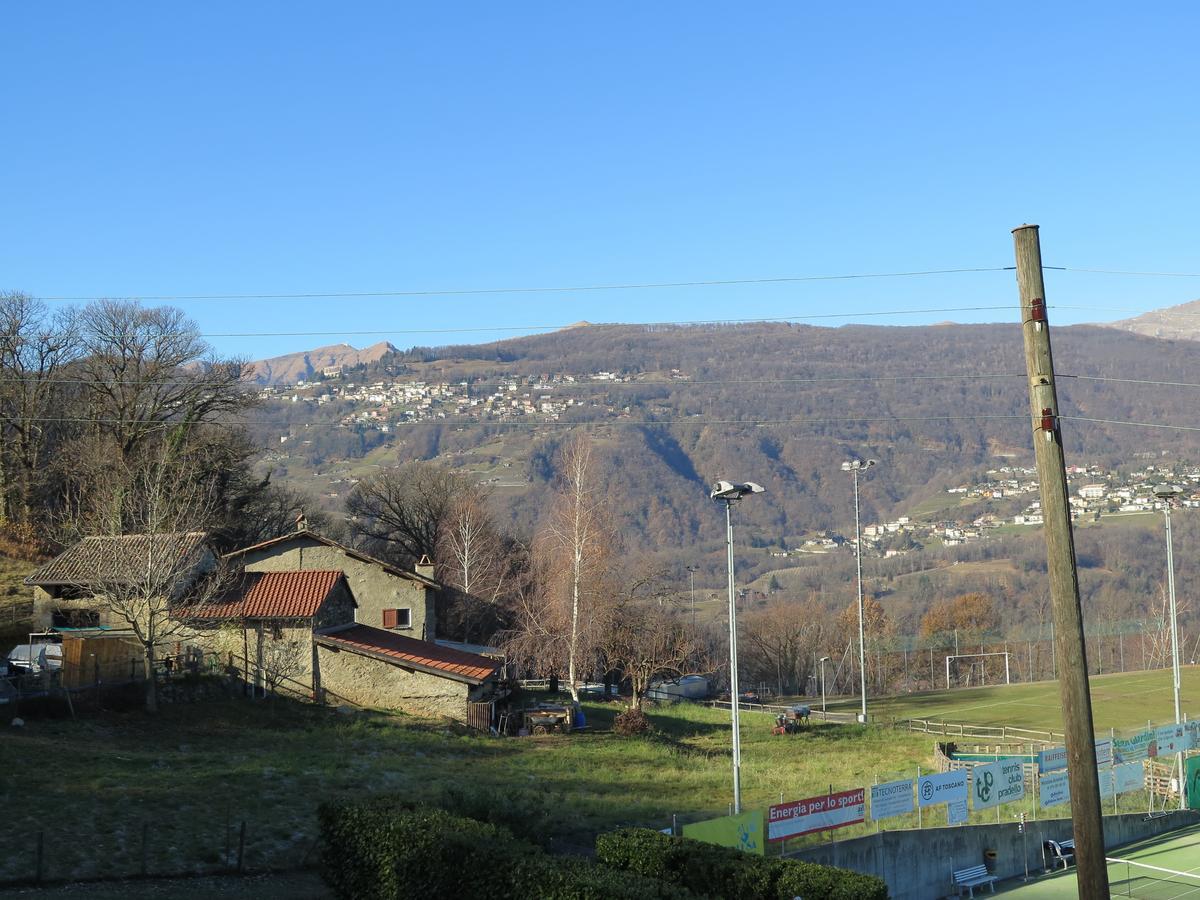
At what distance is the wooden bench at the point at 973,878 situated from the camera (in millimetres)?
24141

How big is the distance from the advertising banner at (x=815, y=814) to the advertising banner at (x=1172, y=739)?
1422 cm

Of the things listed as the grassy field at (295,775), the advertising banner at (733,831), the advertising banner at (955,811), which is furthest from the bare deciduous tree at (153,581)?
the advertising banner at (955,811)

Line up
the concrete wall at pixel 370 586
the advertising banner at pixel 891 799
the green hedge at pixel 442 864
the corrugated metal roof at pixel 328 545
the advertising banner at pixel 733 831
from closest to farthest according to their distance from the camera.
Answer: the green hedge at pixel 442 864
the advertising banner at pixel 733 831
the advertising banner at pixel 891 799
the corrugated metal roof at pixel 328 545
the concrete wall at pixel 370 586

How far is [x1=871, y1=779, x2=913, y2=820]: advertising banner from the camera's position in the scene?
2305 centimetres

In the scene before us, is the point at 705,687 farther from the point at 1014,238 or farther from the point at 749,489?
the point at 1014,238

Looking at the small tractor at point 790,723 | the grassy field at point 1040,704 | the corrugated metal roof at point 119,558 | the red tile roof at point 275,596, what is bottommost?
the grassy field at point 1040,704

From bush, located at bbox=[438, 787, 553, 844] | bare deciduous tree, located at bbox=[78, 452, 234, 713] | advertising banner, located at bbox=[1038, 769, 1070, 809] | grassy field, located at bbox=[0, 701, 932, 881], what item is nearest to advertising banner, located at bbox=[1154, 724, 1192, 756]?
advertising banner, located at bbox=[1038, 769, 1070, 809]

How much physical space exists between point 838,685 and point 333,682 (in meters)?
87.0

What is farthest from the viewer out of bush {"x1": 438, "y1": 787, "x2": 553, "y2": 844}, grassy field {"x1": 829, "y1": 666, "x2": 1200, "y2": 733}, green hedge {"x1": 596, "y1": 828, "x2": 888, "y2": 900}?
grassy field {"x1": 829, "y1": 666, "x2": 1200, "y2": 733}

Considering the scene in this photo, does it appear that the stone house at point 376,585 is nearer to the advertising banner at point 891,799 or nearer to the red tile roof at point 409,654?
the red tile roof at point 409,654

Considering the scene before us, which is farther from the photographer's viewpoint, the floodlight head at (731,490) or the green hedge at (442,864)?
the floodlight head at (731,490)

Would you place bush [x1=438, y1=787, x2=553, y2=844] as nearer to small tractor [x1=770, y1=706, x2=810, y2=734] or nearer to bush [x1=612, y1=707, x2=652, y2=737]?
bush [x1=612, y1=707, x2=652, y2=737]

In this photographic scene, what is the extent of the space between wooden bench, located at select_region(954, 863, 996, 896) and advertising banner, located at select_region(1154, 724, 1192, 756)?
10.4 metres

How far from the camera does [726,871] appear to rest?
1711 cm
